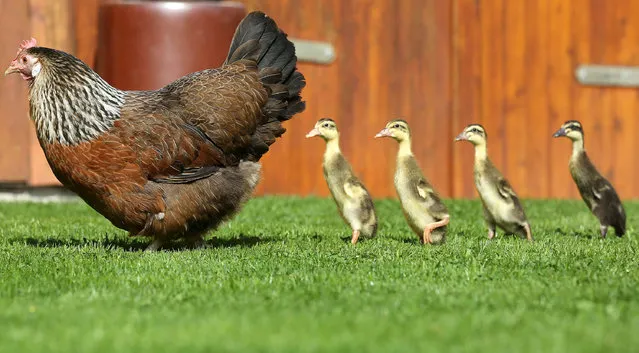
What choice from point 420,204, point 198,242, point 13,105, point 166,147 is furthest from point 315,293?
point 13,105

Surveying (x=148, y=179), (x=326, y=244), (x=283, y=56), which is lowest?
(x=326, y=244)

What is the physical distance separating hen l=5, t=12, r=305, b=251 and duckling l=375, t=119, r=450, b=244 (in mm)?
1091

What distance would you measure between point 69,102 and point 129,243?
137 cm

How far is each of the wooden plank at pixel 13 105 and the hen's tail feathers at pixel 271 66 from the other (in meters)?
3.67

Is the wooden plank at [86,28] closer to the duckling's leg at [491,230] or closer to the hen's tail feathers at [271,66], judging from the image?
the hen's tail feathers at [271,66]

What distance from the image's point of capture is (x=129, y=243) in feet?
26.2

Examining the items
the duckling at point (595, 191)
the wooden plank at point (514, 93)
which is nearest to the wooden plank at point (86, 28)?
the duckling at point (595, 191)

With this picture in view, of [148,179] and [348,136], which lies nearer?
[148,179]

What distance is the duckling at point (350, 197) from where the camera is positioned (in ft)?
26.1

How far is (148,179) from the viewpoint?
7.14 meters

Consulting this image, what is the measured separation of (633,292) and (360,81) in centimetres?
799

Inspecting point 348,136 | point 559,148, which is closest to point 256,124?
point 348,136

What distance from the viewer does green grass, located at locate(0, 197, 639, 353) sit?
166 inches

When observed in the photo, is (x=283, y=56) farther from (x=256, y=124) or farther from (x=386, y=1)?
(x=386, y=1)
